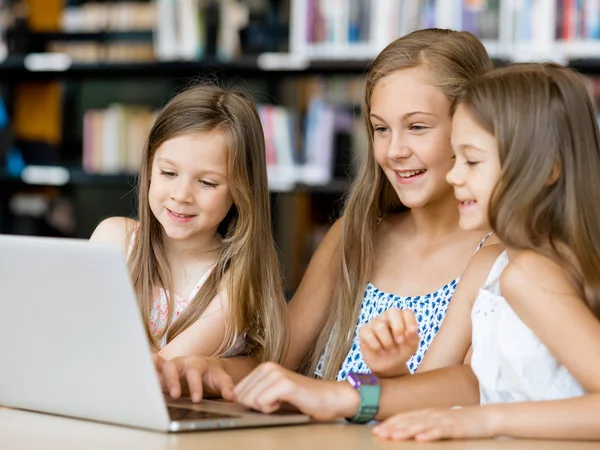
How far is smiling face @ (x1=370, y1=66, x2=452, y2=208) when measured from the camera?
178 centimetres

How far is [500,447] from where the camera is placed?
1.17m

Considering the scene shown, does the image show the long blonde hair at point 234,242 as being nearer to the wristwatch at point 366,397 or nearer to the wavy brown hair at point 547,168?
the wristwatch at point 366,397

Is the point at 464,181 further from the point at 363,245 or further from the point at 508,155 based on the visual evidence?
the point at 363,245

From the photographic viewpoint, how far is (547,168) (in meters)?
1.36

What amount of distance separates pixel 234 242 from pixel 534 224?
71cm

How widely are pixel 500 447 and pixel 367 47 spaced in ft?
8.82

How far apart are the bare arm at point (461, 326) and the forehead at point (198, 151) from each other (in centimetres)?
53

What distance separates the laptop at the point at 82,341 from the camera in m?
1.14

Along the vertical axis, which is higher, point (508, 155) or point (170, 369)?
point (508, 155)

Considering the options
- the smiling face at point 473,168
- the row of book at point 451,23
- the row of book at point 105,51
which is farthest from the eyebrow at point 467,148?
the row of book at point 105,51

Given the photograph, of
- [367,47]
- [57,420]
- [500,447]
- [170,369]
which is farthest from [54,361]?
[367,47]

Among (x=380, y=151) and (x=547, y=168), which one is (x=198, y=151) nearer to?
(x=380, y=151)

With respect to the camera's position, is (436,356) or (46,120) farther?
(46,120)

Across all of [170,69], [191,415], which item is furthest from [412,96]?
[170,69]
